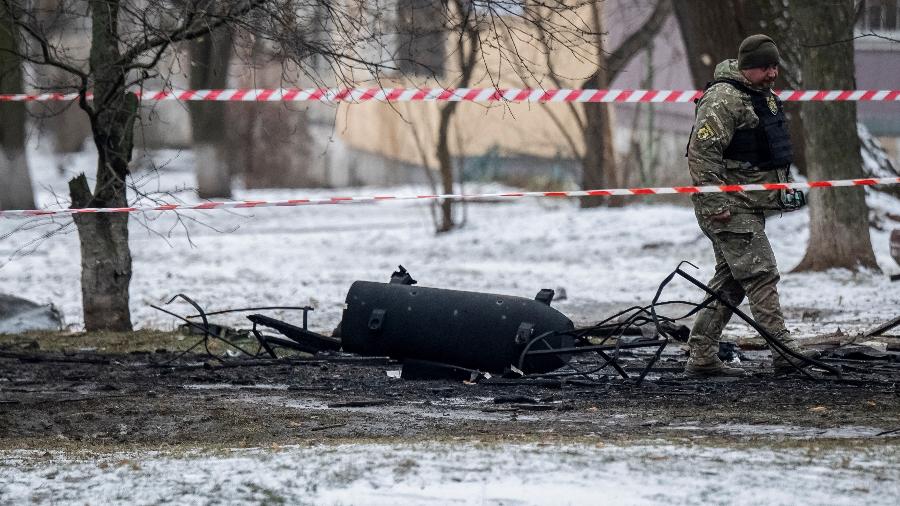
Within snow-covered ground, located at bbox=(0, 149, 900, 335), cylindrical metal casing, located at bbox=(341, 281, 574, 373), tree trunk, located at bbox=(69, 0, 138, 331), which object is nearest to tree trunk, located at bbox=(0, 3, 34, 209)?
snow-covered ground, located at bbox=(0, 149, 900, 335)

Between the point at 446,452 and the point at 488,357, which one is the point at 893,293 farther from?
the point at 446,452

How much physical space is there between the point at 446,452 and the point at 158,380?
3.42m

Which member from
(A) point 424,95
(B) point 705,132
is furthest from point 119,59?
Result: (B) point 705,132

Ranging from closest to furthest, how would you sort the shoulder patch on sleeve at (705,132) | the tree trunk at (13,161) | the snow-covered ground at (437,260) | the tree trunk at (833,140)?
the shoulder patch on sleeve at (705,132), the snow-covered ground at (437,260), the tree trunk at (833,140), the tree trunk at (13,161)

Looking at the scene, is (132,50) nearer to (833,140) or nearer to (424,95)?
(424,95)

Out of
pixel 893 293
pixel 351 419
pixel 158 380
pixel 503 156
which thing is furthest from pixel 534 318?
pixel 503 156

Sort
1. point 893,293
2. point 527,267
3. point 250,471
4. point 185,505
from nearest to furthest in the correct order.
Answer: point 185,505 → point 250,471 → point 893,293 → point 527,267

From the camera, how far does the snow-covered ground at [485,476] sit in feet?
14.6

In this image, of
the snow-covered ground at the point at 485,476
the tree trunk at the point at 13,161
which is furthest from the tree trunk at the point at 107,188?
the tree trunk at the point at 13,161

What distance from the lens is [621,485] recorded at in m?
4.50

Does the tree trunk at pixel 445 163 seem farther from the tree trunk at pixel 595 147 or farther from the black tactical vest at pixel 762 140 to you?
the black tactical vest at pixel 762 140

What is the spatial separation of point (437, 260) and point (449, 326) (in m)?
10.7

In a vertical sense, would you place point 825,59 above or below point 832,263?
above

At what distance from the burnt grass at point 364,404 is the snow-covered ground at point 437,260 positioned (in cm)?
152
